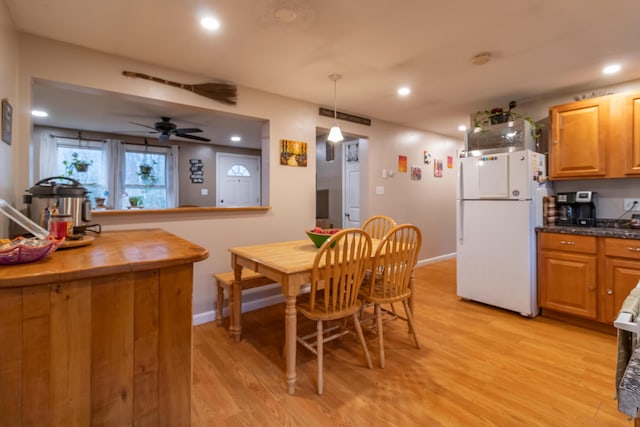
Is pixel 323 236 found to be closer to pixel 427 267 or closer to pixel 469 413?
pixel 469 413

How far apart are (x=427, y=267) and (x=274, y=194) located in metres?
2.88

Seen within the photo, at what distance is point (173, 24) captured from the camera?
194 centimetres

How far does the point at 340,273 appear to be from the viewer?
72.9 inches

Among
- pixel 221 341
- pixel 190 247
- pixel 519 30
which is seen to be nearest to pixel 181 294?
pixel 190 247

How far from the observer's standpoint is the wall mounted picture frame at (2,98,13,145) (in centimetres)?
164

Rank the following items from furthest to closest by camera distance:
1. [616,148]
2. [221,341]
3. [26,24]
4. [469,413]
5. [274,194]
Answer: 1. [274,194]
2. [616,148]
3. [221,341]
4. [26,24]
5. [469,413]

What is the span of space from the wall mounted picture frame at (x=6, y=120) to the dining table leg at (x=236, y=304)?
60.2 inches

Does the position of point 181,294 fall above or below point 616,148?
below

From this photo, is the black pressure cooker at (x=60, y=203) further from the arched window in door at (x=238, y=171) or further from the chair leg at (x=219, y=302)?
the arched window in door at (x=238, y=171)

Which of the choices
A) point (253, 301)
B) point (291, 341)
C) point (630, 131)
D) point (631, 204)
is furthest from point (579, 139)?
point (253, 301)

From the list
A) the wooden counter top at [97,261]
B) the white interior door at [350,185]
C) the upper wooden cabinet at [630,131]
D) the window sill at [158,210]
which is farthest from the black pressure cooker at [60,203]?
the upper wooden cabinet at [630,131]

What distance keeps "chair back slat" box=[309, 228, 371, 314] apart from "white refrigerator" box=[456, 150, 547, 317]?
1.76 meters

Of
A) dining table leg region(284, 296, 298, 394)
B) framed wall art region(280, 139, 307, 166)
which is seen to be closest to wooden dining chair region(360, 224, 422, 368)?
dining table leg region(284, 296, 298, 394)

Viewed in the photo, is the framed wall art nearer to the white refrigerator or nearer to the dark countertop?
the white refrigerator
